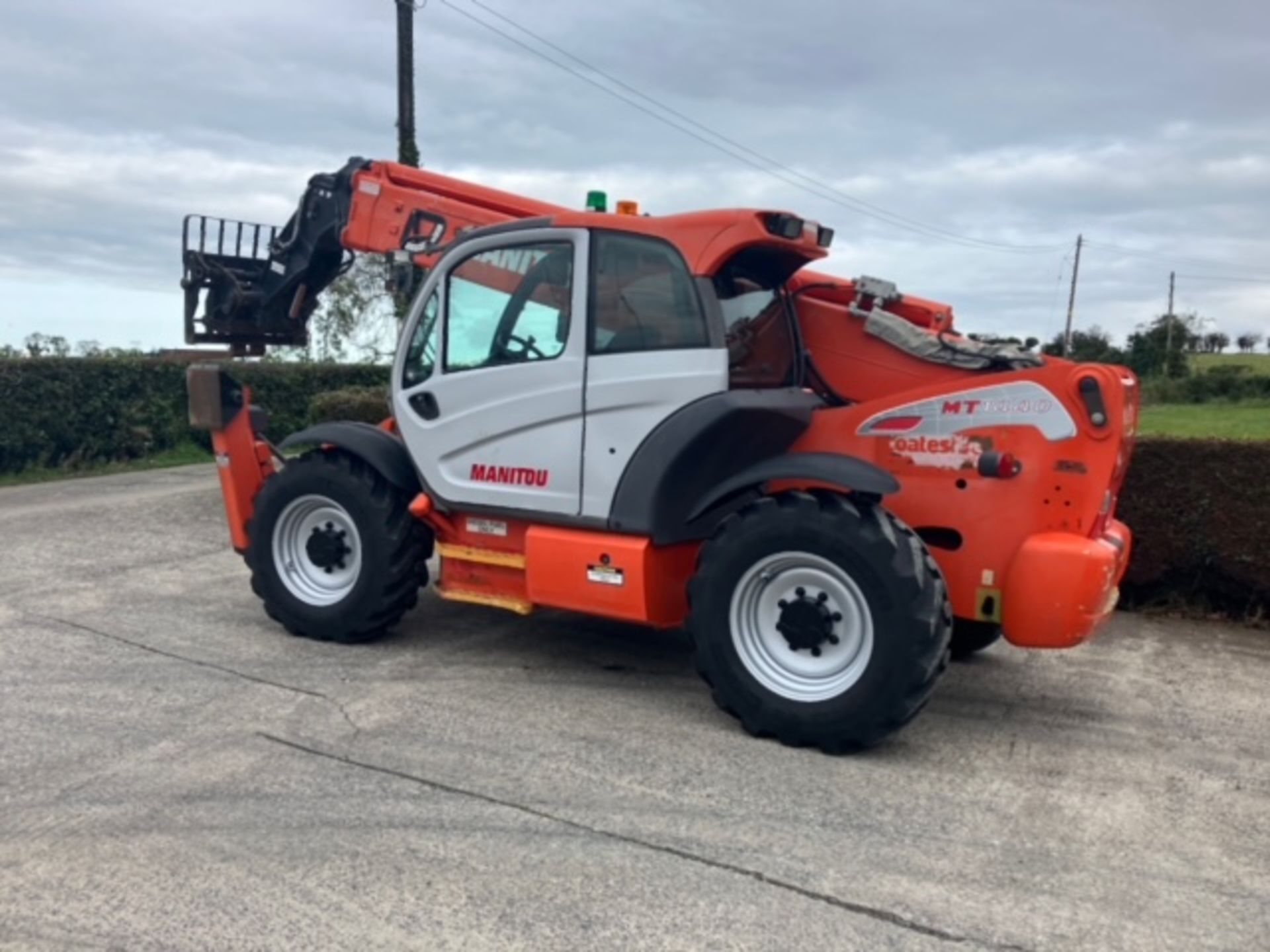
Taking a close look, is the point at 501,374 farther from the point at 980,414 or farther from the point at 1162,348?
the point at 1162,348

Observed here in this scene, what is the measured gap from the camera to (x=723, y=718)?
18.1 ft

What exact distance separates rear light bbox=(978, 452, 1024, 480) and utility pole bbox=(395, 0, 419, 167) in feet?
47.3

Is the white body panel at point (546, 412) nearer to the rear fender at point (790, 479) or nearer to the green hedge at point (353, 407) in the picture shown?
the rear fender at point (790, 479)

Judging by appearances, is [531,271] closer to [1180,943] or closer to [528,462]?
[528,462]

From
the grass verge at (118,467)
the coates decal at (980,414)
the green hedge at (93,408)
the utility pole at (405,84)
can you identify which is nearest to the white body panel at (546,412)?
the coates decal at (980,414)

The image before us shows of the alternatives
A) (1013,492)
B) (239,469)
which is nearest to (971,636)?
(1013,492)

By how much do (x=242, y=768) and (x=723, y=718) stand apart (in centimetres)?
220

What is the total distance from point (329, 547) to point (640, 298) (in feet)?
8.05

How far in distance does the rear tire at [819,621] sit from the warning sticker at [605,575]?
413mm

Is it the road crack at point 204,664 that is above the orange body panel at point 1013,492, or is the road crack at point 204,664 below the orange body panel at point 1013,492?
below

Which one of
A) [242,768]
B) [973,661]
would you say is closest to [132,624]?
[242,768]

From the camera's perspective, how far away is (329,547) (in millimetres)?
6707

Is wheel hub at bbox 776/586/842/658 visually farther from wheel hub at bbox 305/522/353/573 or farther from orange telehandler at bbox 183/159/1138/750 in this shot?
wheel hub at bbox 305/522/353/573

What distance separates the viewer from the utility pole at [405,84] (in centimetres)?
1792
